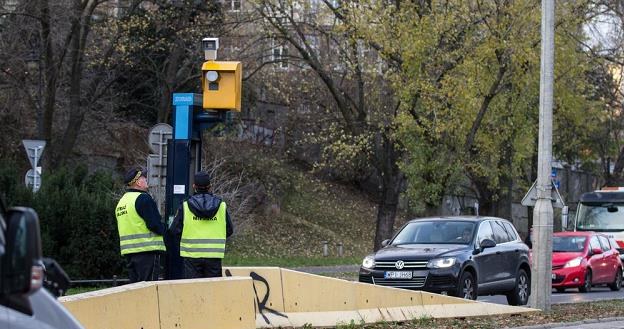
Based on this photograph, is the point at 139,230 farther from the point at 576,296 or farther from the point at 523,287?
the point at 576,296

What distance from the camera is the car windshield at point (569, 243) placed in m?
27.3

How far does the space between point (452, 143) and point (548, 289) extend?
14.3 meters

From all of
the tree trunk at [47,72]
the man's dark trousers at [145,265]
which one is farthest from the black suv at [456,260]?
the tree trunk at [47,72]

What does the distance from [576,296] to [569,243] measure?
2956 millimetres

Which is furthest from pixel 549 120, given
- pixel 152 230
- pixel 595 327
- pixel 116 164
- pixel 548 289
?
pixel 116 164

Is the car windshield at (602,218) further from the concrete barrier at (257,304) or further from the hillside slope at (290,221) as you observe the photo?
the concrete barrier at (257,304)

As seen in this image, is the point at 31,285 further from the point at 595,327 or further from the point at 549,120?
the point at 549,120

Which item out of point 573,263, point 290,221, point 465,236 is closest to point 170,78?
point 290,221

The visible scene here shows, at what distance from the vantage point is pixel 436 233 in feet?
63.0

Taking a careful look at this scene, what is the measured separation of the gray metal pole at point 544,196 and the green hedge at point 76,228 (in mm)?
8478

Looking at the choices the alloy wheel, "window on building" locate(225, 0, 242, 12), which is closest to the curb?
the alloy wheel

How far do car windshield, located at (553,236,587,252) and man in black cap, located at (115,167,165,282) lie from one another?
17317mm

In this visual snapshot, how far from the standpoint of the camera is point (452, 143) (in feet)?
102

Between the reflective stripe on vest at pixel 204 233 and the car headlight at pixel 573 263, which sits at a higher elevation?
the reflective stripe on vest at pixel 204 233
